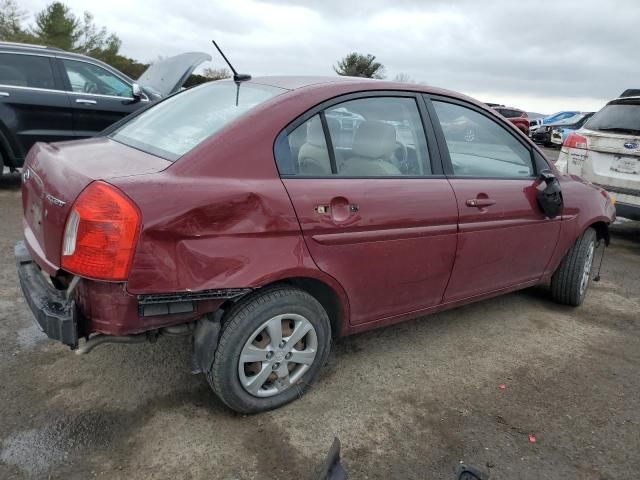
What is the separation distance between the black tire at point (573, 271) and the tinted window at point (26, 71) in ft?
19.8

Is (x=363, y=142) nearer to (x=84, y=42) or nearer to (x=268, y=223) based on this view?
(x=268, y=223)

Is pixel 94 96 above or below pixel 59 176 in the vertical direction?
above

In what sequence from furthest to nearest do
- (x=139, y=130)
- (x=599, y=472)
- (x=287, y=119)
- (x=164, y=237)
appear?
(x=139, y=130), (x=287, y=119), (x=599, y=472), (x=164, y=237)

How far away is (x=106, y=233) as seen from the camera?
2018mm

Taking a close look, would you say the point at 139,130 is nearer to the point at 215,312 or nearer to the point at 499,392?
the point at 215,312

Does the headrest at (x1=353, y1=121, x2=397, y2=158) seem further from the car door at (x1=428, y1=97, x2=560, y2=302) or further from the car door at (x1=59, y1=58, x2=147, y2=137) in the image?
the car door at (x1=59, y1=58, x2=147, y2=137)

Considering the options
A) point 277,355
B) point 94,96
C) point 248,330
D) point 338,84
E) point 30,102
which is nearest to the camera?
point 248,330

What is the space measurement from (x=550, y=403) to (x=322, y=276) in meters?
1.42

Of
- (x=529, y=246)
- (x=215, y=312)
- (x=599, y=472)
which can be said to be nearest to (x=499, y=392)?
(x=599, y=472)

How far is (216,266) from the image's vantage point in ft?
7.18

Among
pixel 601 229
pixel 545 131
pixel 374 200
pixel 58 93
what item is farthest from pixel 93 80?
pixel 545 131

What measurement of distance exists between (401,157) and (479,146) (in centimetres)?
70

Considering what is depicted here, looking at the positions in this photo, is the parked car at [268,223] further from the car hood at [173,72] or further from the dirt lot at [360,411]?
the car hood at [173,72]

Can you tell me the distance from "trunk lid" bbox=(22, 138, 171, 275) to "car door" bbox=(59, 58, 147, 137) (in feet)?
14.1
